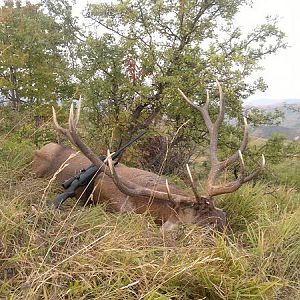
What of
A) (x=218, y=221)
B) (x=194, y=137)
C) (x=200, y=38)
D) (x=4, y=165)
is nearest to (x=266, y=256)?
(x=218, y=221)

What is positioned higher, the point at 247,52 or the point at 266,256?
the point at 247,52

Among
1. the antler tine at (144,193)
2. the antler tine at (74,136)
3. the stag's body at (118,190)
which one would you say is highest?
the antler tine at (74,136)

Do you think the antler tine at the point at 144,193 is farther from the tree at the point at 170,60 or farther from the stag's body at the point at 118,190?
the tree at the point at 170,60

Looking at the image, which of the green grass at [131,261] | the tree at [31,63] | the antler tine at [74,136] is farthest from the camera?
the tree at [31,63]

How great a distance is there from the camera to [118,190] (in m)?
4.37

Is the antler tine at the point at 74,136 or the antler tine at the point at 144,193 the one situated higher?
the antler tine at the point at 74,136

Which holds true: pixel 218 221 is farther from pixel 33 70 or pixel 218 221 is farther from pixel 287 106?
pixel 287 106

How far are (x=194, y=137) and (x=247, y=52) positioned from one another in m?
1.85

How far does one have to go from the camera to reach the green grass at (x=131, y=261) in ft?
7.42

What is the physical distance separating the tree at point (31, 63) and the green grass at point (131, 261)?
21.7ft

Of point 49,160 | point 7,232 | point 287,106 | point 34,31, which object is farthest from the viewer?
point 287,106

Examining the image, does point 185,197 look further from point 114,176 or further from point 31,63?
point 31,63

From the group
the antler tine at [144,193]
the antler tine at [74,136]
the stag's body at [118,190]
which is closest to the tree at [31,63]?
the stag's body at [118,190]

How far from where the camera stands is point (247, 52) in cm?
805
